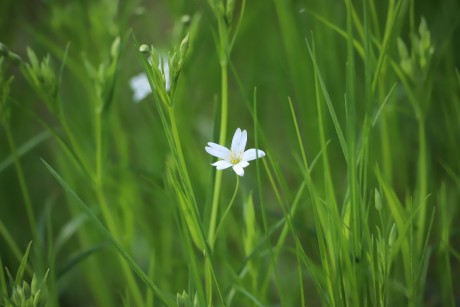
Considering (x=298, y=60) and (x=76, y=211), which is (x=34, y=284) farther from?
(x=298, y=60)

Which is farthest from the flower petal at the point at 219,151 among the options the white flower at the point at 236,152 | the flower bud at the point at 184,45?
the flower bud at the point at 184,45

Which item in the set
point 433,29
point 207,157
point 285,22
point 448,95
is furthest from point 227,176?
point 433,29

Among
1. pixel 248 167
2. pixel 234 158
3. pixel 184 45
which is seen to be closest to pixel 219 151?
pixel 234 158

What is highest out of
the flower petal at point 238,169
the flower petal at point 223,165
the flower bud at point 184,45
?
the flower bud at point 184,45

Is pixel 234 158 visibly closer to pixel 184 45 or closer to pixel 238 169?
pixel 238 169

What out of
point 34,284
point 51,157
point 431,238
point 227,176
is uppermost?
point 51,157

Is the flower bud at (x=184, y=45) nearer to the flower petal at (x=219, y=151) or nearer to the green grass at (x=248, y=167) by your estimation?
the green grass at (x=248, y=167)

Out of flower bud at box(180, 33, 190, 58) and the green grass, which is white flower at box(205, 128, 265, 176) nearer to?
the green grass

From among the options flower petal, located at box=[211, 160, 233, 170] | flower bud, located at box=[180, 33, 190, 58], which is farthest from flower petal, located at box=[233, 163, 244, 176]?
flower bud, located at box=[180, 33, 190, 58]
